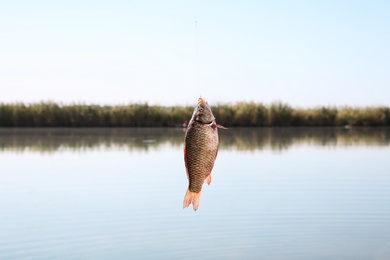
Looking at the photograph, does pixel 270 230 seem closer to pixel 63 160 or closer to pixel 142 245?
pixel 142 245

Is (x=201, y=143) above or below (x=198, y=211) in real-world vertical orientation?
above

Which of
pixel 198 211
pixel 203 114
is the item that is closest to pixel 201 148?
pixel 203 114

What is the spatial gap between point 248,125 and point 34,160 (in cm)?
2087

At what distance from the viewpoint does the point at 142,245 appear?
25.8 feet

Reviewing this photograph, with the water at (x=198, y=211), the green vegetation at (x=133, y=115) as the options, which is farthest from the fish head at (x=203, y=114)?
the green vegetation at (x=133, y=115)

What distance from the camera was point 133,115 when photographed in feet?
121

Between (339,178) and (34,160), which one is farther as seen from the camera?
(34,160)

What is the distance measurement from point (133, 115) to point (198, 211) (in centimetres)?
2736

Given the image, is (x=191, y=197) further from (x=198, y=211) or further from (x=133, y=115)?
(x=133, y=115)

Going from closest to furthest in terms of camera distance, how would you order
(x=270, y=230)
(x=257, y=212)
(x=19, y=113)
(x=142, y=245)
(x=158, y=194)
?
(x=142, y=245)
(x=270, y=230)
(x=257, y=212)
(x=158, y=194)
(x=19, y=113)

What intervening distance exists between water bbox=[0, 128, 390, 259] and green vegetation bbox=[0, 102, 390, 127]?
18.8 metres

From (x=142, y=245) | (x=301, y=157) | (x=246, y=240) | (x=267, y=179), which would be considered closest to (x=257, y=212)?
(x=246, y=240)

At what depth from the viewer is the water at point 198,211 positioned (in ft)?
25.3

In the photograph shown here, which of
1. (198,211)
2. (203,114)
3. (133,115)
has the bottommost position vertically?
(198,211)
